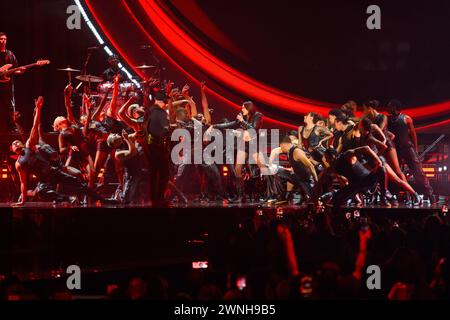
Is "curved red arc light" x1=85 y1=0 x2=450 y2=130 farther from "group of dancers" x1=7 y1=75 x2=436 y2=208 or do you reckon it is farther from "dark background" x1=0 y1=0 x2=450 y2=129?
"group of dancers" x1=7 y1=75 x2=436 y2=208

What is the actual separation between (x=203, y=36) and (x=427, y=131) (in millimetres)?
5000

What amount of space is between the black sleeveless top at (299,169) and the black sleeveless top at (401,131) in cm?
169

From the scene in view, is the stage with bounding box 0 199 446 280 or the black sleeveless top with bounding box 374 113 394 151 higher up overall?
the black sleeveless top with bounding box 374 113 394 151

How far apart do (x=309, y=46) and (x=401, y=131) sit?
161 inches

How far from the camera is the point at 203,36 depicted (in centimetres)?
1455

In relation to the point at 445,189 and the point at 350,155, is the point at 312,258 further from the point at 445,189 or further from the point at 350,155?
the point at 445,189

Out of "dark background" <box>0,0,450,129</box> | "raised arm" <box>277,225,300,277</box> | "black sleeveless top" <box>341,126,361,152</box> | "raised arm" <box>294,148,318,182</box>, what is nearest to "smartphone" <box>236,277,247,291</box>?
"raised arm" <box>277,225,300,277</box>

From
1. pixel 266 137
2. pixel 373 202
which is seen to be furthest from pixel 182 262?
pixel 266 137

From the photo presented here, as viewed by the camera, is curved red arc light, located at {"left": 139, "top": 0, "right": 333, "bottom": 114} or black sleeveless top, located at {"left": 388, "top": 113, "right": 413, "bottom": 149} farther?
curved red arc light, located at {"left": 139, "top": 0, "right": 333, "bottom": 114}

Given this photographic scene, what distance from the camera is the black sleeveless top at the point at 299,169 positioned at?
1073 centimetres

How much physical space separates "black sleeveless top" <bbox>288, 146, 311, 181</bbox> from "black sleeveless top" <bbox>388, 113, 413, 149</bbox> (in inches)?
66.5

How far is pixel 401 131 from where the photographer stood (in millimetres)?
11203

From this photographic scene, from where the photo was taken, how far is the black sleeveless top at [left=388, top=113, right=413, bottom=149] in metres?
11.2
